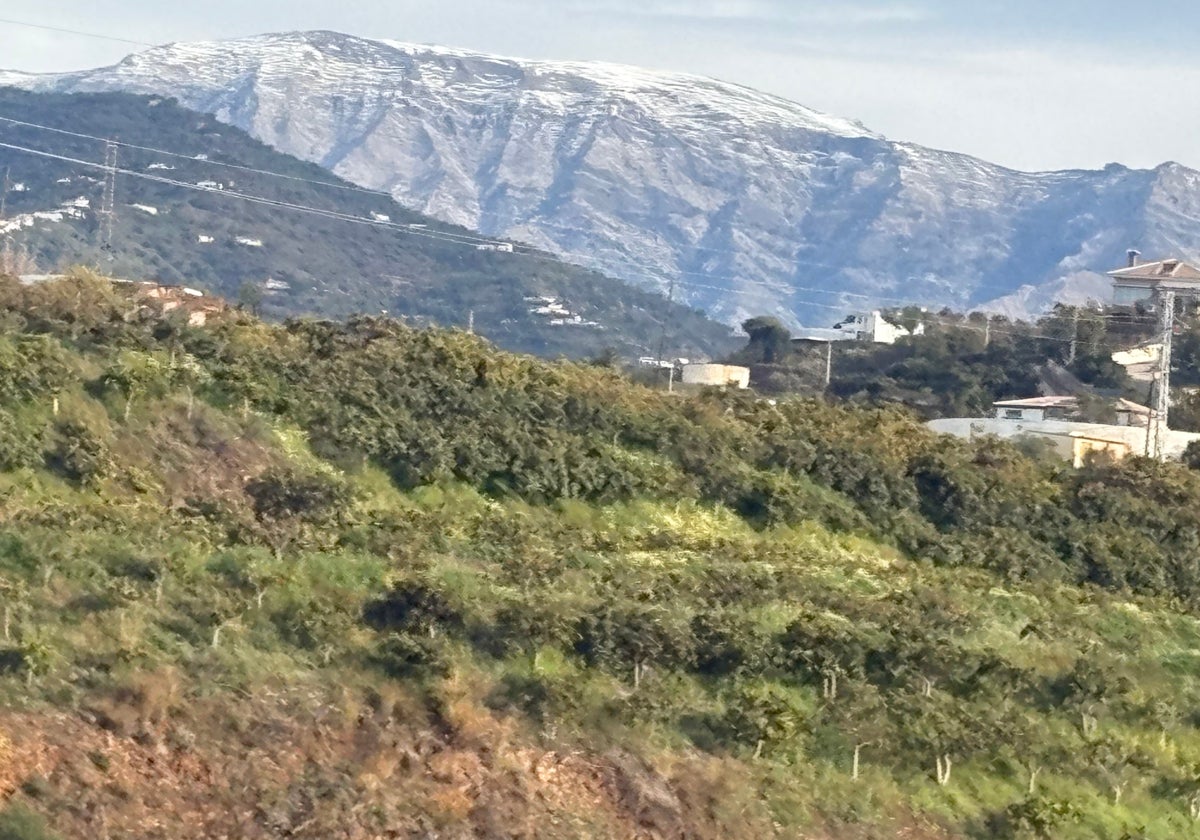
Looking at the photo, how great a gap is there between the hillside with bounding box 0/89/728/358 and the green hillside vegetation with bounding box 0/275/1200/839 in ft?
233

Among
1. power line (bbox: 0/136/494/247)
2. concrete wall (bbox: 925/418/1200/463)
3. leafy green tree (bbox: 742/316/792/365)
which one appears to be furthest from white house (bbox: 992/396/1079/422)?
power line (bbox: 0/136/494/247)

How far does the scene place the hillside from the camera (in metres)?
114

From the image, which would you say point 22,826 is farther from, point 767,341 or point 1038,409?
point 767,341

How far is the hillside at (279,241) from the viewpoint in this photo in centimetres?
11350

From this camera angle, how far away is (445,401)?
30672 millimetres

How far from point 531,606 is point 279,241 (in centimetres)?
10605

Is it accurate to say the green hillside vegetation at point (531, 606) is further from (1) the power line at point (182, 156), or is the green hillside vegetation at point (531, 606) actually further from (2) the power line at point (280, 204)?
(1) the power line at point (182, 156)

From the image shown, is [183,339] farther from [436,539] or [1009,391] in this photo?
[1009,391]

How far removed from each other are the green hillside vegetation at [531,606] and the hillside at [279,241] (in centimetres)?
7093

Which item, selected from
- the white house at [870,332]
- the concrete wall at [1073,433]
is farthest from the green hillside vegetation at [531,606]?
the white house at [870,332]

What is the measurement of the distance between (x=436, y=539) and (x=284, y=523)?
192 centimetres

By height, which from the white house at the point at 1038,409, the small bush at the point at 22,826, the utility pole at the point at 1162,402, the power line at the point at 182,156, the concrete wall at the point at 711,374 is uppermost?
the power line at the point at 182,156

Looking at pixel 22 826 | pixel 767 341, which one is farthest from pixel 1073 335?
pixel 22 826

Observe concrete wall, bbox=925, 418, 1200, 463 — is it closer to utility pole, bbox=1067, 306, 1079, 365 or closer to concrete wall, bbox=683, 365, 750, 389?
concrete wall, bbox=683, 365, 750, 389
